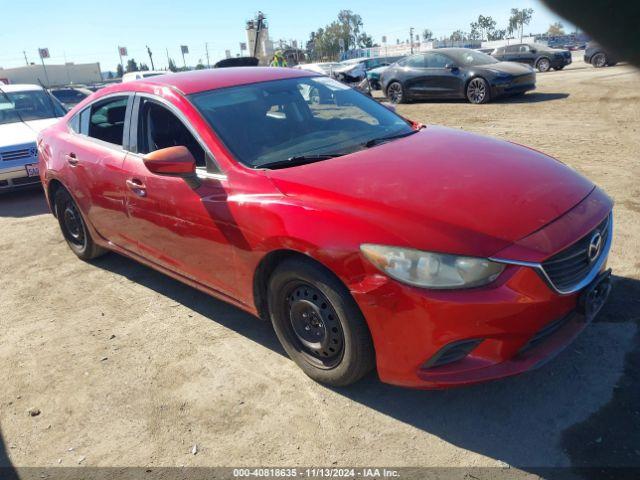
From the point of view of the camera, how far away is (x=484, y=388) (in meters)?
2.88

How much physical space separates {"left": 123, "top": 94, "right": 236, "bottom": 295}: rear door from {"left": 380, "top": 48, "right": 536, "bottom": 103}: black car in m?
10.9

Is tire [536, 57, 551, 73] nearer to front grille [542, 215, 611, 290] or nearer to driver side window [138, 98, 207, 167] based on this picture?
driver side window [138, 98, 207, 167]

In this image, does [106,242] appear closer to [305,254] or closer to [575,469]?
[305,254]

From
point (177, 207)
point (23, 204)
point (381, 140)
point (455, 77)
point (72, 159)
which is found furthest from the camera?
point (455, 77)

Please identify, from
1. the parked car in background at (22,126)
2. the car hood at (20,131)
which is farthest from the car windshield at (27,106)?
the car hood at (20,131)

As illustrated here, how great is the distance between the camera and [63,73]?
87.3 meters

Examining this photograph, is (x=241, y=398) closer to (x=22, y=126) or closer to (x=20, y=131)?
(x=20, y=131)

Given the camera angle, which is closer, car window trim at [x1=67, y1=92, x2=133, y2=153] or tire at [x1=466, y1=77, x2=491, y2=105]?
car window trim at [x1=67, y1=92, x2=133, y2=153]

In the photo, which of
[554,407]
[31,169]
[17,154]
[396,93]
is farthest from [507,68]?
[554,407]

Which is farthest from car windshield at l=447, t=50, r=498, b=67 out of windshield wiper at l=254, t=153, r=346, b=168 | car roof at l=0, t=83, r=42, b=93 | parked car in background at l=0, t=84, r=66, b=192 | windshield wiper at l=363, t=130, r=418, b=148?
windshield wiper at l=254, t=153, r=346, b=168

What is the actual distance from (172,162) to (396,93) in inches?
517

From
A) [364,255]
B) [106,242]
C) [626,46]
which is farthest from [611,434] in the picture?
[106,242]

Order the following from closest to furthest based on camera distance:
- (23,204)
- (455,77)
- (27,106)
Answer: (23,204), (27,106), (455,77)

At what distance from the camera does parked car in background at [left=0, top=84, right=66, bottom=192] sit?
7.27 metres
